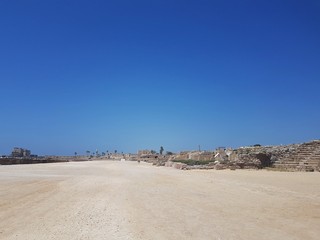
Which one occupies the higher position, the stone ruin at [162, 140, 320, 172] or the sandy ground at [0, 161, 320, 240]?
the stone ruin at [162, 140, 320, 172]

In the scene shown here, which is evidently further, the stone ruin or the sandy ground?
the stone ruin

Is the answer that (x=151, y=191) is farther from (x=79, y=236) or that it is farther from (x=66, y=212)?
(x=79, y=236)

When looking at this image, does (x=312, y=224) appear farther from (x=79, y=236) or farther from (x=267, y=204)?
(x=79, y=236)

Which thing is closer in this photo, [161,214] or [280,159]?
[161,214]

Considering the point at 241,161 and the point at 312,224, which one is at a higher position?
the point at 241,161

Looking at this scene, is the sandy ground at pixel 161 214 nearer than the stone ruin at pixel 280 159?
Yes

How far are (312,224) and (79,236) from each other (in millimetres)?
5115

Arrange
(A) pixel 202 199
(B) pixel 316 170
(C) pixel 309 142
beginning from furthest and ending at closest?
(C) pixel 309 142 < (B) pixel 316 170 < (A) pixel 202 199

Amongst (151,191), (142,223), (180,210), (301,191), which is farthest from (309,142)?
(142,223)

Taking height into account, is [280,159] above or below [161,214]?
above

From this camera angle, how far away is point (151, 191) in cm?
1373


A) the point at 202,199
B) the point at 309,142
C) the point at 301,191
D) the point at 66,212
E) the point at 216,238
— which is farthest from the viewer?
the point at 309,142

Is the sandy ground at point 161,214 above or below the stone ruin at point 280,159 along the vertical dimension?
below

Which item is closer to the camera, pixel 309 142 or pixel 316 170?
pixel 316 170
